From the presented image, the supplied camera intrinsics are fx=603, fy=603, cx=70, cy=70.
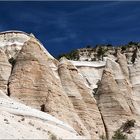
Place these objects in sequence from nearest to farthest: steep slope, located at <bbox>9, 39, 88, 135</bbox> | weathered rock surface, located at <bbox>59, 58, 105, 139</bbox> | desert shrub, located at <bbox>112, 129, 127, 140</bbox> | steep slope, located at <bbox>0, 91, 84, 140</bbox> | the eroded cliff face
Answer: steep slope, located at <bbox>0, 91, 84, 140</bbox> < desert shrub, located at <bbox>112, 129, 127, 140</bbox> < steep slope, located at <bbox>9, 39, 88, 135</bbox> < the eroded cliff face < weathered rock surface, located at <bbox>59, 58, 105, 139</bbox>

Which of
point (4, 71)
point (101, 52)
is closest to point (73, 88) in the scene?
point (4, 71)

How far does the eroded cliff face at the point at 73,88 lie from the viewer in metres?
55.0

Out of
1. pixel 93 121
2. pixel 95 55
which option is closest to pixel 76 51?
pixel 95 55

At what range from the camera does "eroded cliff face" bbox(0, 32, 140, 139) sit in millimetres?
55000

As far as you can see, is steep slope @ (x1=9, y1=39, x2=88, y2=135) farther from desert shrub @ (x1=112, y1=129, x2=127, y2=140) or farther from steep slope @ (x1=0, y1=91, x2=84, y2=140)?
steep slope @ (x1=0, y1=91, x2=84, y2=140)

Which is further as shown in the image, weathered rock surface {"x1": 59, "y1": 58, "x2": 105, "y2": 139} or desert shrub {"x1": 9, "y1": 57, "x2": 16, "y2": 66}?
desert shrub {"x1": 9, "y1": 57, "x2": 16, "y2": 66}

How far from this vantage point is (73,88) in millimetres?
61625

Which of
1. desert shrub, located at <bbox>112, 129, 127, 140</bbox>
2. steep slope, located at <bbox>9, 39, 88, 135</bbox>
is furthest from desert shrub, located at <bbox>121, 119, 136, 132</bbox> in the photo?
steep slope, located at <bbox>9, 39, 88, 135</bbox>

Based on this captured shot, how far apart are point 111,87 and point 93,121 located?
736cm

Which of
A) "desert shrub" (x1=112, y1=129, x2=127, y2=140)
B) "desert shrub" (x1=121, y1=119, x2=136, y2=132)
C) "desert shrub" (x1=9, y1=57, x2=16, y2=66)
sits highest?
"desert shrub" (x1=9, y1=57, x2=16, y2=66)

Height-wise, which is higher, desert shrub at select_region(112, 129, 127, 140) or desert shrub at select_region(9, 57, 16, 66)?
desert shrub at select_region(9, 57, 16, 66)

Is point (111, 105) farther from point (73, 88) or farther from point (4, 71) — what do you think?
point (4, 71)

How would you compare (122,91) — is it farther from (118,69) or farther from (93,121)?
(93,121)

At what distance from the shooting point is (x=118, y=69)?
72562 mm
